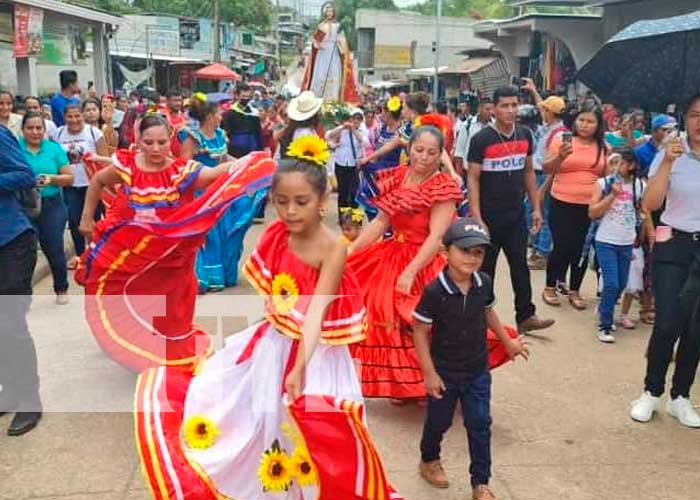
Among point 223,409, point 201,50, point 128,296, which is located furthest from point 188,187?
point 201,50

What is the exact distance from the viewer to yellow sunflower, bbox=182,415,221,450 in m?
2.91

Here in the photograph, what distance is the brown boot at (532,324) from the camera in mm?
5676

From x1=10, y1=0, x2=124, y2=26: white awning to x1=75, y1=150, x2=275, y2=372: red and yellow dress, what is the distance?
10954mm

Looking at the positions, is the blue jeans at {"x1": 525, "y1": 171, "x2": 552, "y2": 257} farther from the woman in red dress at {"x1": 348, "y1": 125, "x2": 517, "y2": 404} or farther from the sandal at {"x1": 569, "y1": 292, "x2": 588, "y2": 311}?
the woman in red dress at {"x1": 348, "y1": 125, "x2": 517, "y2": 404}

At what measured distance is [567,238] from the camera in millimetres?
6570

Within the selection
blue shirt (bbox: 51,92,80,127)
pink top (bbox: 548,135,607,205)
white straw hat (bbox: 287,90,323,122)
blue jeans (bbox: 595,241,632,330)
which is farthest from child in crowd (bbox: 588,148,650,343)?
blue shirt (bbox: 51,92,80,127)

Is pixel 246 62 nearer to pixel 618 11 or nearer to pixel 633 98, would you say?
pixel 618 11

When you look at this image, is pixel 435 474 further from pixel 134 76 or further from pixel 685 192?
pixel 134 76

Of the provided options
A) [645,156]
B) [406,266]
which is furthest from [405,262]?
[645,156]

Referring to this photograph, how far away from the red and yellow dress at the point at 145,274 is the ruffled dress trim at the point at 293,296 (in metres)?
1.48

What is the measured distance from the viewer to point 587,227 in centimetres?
661

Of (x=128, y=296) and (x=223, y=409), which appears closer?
(x=223, y=409)

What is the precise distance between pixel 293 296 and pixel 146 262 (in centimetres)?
184

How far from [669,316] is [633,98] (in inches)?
48.8
